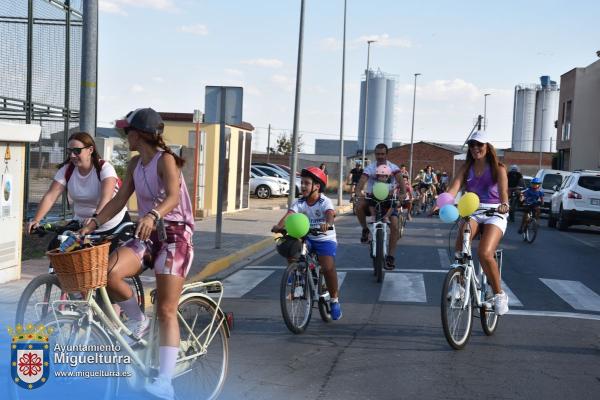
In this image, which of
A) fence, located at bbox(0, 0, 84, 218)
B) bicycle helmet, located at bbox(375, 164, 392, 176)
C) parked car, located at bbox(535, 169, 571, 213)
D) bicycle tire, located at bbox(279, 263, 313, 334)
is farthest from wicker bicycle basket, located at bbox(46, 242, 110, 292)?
parked car, located at bbox(535, 169, 571, 213)

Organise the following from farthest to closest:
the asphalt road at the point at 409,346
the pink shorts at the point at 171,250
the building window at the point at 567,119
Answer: the building window at the point at 567,119 < the asphalt road at the point at 409,346 < the pink shorts at the point at 171,250

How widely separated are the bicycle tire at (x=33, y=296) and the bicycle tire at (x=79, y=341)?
0.57ft

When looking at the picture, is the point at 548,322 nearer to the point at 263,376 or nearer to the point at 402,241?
the point at 263,376

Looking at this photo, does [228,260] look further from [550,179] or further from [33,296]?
[550,179]

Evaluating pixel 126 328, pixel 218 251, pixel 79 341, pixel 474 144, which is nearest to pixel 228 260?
pixel 218 251

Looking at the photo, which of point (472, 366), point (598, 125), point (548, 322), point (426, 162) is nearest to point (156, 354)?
point (472, 366)

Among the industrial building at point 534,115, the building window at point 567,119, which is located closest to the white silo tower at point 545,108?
the industrial building at point 534,115

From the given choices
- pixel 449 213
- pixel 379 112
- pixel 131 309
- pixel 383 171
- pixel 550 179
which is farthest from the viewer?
pixel 379 112

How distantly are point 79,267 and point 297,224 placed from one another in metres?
3.71

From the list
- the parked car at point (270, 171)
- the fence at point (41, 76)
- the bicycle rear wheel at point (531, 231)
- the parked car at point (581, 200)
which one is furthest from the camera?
the parked car at point (270, 171)

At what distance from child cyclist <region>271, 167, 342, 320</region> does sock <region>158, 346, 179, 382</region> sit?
11.8 feet

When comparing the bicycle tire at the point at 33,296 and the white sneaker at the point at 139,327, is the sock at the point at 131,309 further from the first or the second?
the bicycle tire at the point at 33,296

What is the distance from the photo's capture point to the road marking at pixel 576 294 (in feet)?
34.4

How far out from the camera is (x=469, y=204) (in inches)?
304
